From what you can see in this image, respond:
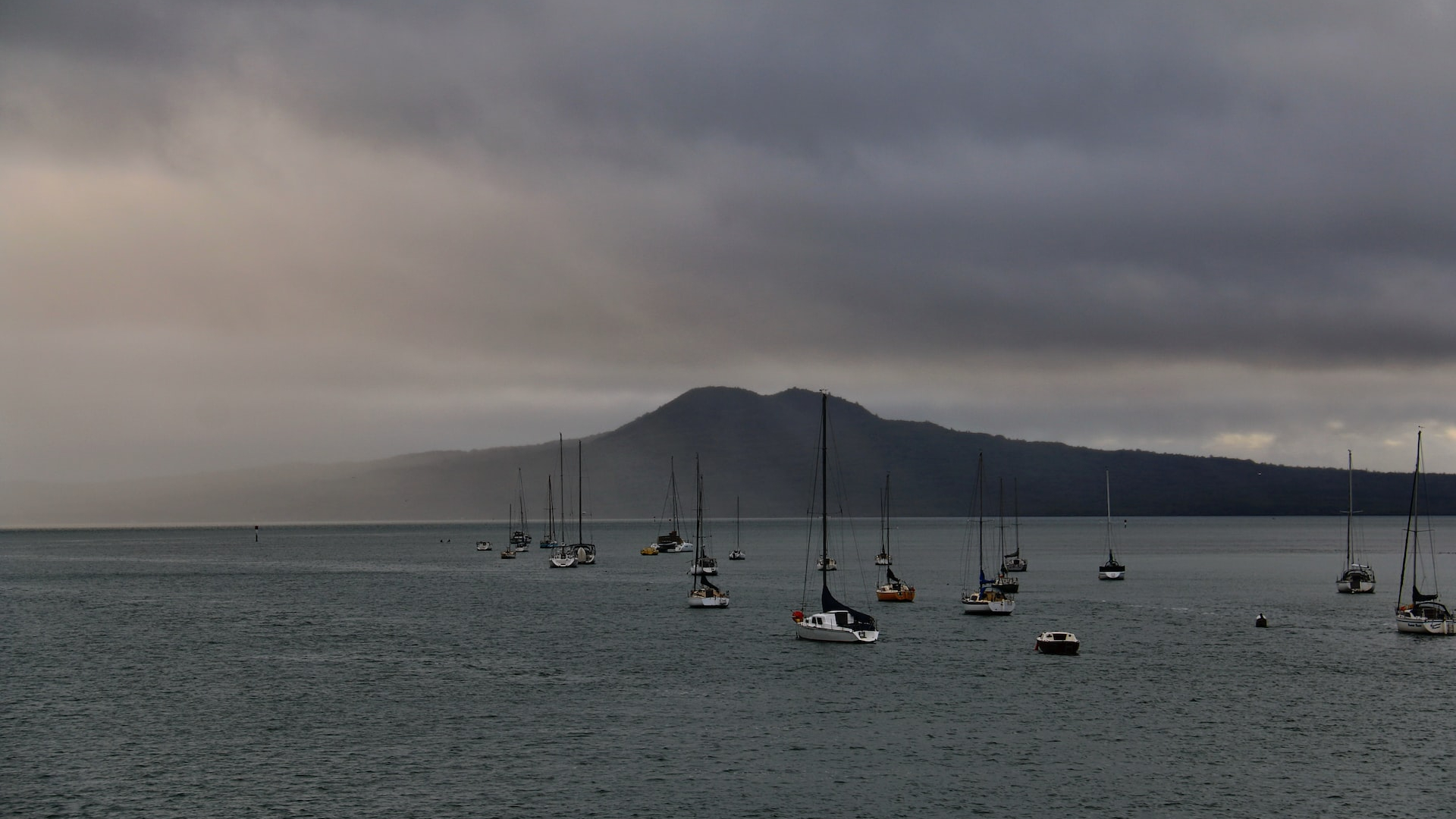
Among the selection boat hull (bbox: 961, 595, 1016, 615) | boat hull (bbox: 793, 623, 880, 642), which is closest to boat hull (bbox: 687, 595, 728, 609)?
boat hull (bbox: 961, 595, 1016, 615)

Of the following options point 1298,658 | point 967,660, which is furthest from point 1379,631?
point 967,660

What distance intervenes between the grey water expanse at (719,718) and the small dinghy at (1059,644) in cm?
114

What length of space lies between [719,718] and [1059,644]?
35.0m

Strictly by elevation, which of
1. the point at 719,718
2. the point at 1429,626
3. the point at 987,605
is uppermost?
the point at 1429,626

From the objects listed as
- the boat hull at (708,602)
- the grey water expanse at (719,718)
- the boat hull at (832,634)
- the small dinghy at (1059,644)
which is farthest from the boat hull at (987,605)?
the small dinghy at (1059,644)

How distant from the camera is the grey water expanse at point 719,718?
51.5 m

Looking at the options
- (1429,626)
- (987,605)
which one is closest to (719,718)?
(987,605)

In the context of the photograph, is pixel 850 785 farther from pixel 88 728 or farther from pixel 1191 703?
pixel 88 728

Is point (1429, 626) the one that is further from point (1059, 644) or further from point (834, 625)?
point (834, 625)

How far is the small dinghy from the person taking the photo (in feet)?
300

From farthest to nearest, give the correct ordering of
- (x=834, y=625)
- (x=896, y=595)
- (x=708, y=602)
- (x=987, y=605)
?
(x=896, y=595) < (x=708, y=602) < (x=987, y=605) < (x=834, y=625)

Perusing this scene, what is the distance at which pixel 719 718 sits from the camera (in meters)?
67.3

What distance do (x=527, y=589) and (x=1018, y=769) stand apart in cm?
12007

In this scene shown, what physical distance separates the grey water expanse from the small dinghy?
3.73 ft
